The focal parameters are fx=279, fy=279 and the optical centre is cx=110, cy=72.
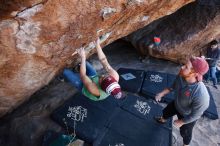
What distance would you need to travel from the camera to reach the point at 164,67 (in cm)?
742

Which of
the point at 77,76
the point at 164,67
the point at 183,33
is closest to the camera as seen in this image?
the point at 77,76

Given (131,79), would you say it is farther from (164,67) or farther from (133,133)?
(133,133)

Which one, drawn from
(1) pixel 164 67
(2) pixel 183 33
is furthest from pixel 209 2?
(1) pixel 164 67

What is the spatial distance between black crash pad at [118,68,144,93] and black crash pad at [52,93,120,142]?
2.09 feet

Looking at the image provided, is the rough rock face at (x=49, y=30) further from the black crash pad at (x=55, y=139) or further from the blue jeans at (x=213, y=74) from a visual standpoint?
the blue jeans at (x=213, y=74)

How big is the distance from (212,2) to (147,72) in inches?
95.3

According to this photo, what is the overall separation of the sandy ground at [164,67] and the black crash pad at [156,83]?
520 mm

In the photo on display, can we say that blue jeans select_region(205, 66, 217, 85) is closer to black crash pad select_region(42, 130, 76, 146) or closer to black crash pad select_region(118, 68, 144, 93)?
black crash pad select_region(118, 68, 144, 93)

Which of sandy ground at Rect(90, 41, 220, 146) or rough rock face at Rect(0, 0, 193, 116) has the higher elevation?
rough rock face at Rect(0, 0, 193, 116)

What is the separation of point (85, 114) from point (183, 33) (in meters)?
3.56

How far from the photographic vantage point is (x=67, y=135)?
4746 millimetres

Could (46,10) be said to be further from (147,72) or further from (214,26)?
(214,26)

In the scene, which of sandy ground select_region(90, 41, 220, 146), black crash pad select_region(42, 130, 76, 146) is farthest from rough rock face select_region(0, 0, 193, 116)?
sandy ground select_region(90, 41, 220, 146)

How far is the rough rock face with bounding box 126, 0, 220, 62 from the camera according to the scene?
23.0 feet
